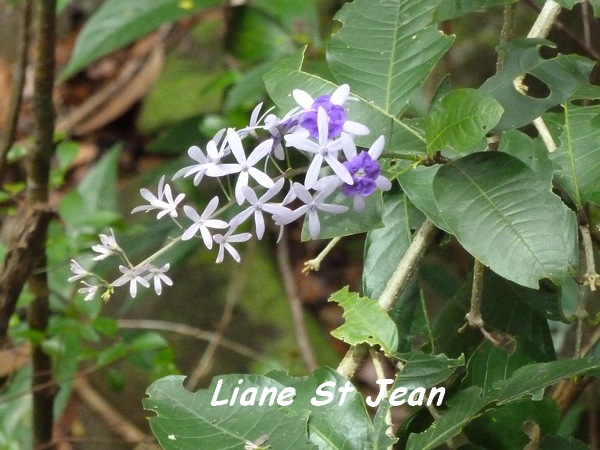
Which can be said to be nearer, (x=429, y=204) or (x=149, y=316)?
(x=429, y=204)

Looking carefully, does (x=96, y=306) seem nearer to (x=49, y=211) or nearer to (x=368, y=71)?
(x=49, y=211)

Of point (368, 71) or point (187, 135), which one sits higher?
point (368, 71)

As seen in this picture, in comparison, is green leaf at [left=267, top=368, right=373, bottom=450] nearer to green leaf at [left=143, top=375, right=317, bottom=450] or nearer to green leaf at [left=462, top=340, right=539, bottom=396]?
green leaf at [left=143, top=375, right=317, bottom=450]

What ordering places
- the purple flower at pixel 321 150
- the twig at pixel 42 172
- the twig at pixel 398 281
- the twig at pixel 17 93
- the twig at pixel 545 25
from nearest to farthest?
the purple flower at pixel 321 150 → the twig at pixel 398 281 → the twig at pixel 545 25 → the twig at pixel 42 172 → the twig at pixel 17 93

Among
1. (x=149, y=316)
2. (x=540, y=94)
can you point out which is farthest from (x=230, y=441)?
(x=149, y=316)

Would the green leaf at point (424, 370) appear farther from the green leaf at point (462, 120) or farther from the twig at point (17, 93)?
the twig at point (17, 93)

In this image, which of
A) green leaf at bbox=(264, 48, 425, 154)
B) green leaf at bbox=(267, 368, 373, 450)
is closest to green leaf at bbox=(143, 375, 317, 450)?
green leaf at bbox=(267, 368, 373, 450)

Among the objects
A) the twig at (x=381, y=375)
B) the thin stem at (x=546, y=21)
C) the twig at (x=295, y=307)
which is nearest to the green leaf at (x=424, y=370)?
the twig at (x=381, y=375)
